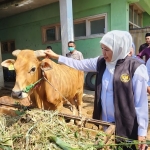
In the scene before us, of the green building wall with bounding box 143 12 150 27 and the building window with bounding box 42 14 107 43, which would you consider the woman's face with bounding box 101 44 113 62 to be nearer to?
the building window with bounding box 42 14 107 43

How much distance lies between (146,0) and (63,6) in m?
4.22

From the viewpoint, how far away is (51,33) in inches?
322

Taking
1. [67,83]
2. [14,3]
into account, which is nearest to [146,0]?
[14,3]

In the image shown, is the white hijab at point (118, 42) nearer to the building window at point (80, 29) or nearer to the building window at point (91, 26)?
the building window at point (91, 26)

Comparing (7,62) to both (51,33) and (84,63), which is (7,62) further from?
(51,33)

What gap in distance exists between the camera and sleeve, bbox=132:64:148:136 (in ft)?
4.92

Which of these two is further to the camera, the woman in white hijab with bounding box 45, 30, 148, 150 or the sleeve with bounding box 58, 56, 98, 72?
the sleeve with bounding box 58, 56, 98, 72

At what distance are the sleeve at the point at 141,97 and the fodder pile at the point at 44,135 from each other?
49cm

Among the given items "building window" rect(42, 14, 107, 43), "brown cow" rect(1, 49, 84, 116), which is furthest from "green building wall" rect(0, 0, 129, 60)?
"brown cow" rect(1, 49, 84, 116)

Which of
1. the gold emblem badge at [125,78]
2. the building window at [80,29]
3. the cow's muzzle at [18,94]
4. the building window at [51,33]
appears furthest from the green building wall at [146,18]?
the cow's muzzle at [18,94]

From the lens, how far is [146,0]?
7.77m

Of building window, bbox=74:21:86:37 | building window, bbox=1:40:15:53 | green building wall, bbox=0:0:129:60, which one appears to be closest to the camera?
green building wall, bbox=0:0:129:60

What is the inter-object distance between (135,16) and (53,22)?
3.94 metres

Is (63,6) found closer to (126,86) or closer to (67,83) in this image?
(67,83)
